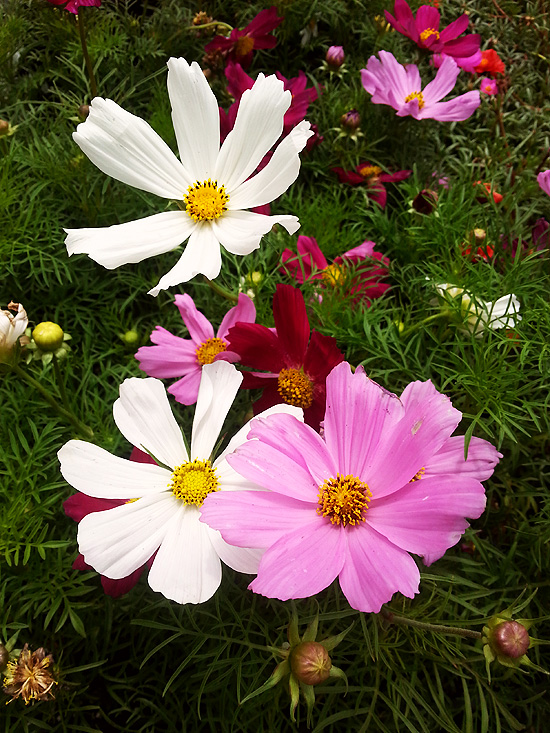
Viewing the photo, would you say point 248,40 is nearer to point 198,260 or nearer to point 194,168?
point 194,168

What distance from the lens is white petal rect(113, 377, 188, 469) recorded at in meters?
0.57

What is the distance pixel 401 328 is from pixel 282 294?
246 mm

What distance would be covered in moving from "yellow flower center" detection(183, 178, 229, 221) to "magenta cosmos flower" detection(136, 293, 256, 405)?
120 millimetres

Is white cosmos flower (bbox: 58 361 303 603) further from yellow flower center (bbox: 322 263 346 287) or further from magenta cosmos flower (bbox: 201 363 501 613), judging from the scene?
yellow flower center (bbox: 322 263 346 287)

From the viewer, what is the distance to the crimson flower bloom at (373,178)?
3.36 ft

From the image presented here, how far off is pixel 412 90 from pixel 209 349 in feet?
2.37

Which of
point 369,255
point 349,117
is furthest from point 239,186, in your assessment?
point 349,117

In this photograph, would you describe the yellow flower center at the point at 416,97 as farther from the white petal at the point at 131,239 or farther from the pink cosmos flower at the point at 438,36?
the white petal at the point at 131,239

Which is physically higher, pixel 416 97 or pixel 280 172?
pixel 280 172

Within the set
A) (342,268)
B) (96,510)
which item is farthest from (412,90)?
(96,510)

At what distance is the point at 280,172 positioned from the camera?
554 millimetres

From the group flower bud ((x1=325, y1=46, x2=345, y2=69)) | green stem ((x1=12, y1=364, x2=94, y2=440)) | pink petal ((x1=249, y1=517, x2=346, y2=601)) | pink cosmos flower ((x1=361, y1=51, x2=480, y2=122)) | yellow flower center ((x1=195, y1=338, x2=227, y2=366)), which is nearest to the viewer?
pink petal ((x1=249, y1=517, x2=346, y2=601))

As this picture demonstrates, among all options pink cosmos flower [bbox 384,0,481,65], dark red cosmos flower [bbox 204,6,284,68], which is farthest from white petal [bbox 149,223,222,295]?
pink cosmos flower [bbox 384,0,481,65]

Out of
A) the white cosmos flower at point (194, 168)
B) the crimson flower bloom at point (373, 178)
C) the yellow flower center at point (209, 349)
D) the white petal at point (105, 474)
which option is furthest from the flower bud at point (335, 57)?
the white petal at point (105, 474)
